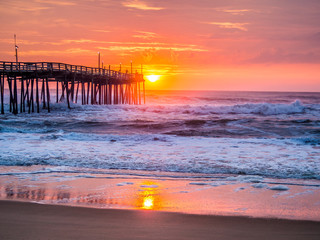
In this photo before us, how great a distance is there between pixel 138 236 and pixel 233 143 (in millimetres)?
9576

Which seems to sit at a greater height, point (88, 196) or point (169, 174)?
point (88, 196)

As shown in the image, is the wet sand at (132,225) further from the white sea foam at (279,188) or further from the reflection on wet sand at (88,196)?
the white sea foam at (279,188)

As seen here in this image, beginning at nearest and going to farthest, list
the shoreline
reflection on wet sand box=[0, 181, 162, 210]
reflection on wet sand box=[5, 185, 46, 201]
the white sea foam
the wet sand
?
the wet sand, the shoreline, reflection on wet sand box=[0, 181, 162, 210], reflection on wet sand box=[5, 185, 46, 201], the white sea foam

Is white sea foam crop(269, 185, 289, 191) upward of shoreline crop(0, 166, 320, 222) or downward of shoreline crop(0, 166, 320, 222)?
downward

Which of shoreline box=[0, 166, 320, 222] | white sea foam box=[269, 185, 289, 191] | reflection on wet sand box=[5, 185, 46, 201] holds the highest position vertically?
reflection on wet sand box=[5, 185, 46, 201]

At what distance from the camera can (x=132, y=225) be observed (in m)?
4.03

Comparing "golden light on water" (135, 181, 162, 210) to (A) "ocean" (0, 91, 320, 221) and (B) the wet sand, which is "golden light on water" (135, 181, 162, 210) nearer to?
(A) "ocean" (0, 91, 320, 221)

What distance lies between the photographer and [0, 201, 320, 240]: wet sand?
3.70 m

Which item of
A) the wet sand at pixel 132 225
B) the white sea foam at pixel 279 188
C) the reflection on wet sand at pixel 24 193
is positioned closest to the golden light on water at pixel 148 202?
the wet sand at pixel 132 225

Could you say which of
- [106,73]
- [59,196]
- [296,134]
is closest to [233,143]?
[296,134]

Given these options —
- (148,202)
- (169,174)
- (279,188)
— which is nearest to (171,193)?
(148,202)

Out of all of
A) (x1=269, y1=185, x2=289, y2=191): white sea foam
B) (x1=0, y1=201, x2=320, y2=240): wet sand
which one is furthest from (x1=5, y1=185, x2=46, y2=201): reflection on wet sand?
(x1=269, y1=185, x2=289, y2=191): white sea foam

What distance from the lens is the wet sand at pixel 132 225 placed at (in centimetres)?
370

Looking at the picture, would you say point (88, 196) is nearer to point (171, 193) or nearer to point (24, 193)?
point (24, 193)
